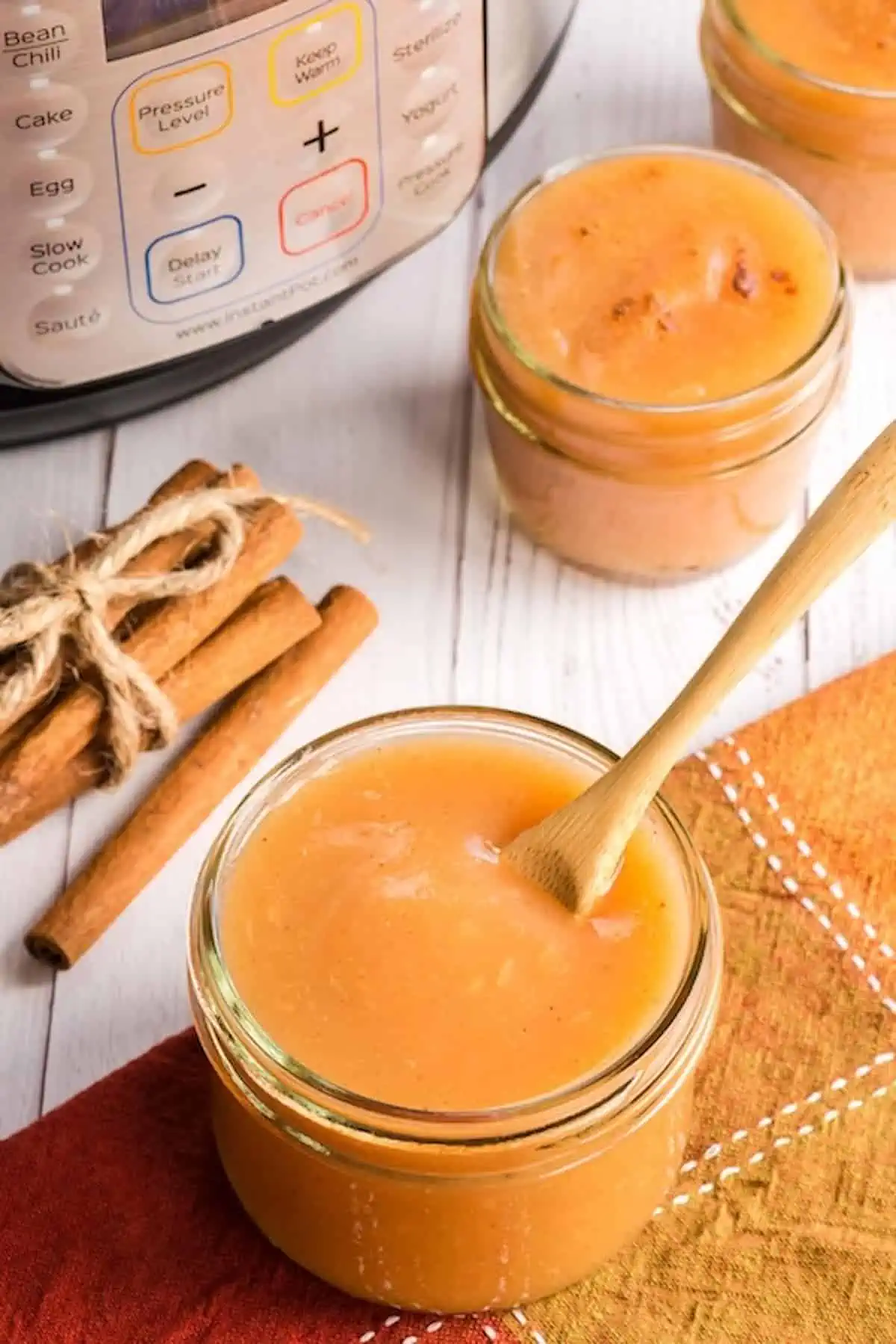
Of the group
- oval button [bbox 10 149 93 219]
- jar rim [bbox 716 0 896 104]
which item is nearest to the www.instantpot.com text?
oval button [bbox 10 149 93 219]

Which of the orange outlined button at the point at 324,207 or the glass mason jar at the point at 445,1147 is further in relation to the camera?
the orange outlined button at the point at 324,207

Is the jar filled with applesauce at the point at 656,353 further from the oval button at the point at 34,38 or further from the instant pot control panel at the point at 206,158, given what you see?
the oval button at the point at 34,38

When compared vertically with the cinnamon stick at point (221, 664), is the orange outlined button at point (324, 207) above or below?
above

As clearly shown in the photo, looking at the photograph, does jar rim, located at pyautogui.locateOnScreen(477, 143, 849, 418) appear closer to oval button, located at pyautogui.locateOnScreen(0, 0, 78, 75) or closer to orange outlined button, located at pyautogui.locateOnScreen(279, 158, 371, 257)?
orange outlined button, located at pyautogui.locateOnScreen(279, 158, 371, 257)

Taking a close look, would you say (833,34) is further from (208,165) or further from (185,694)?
(185,694)

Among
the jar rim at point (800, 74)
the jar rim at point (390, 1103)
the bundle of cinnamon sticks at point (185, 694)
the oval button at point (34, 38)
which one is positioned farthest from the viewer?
the jar rim at point (800, 74)

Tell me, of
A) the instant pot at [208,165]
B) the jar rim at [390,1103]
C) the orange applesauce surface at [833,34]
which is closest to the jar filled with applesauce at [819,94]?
the orange applesauce surface at [833,34]
